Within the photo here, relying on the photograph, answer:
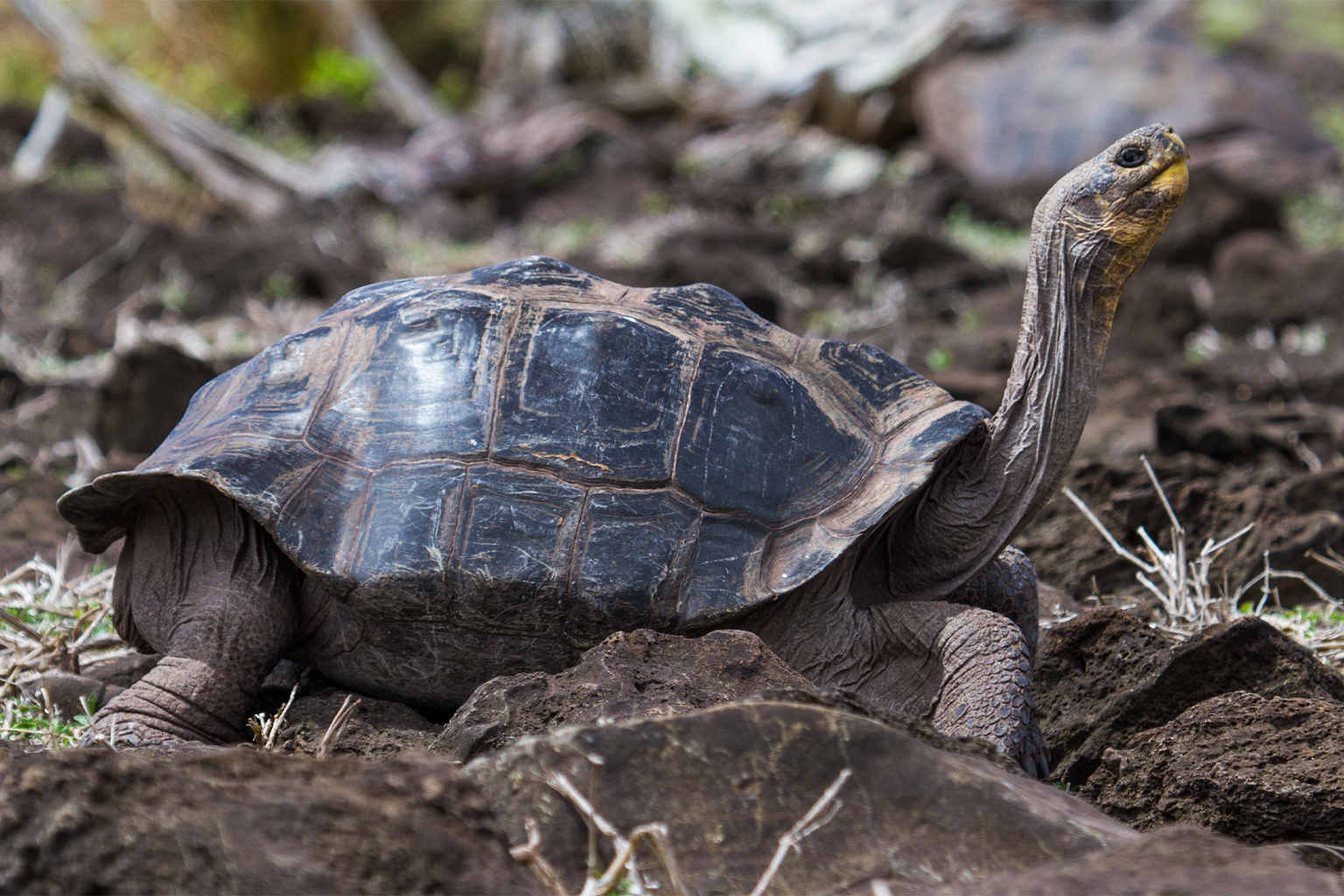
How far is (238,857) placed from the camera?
1.21 metres

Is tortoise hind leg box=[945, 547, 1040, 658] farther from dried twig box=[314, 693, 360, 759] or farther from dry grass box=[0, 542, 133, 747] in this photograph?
dry grass box=[0, 542, 133, 747]

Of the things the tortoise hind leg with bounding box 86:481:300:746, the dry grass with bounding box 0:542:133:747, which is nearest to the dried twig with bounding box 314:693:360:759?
the tortoise hind leg with bounding box 86:481:300:746

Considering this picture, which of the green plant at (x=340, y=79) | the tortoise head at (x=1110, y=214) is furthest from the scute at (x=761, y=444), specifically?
the green plant at (x=340, y=79)

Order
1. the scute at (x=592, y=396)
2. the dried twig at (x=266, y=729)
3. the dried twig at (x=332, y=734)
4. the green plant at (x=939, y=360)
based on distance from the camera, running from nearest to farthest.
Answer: the dried twig at (x=332, y=734) → the dried twig at (x=266, y=729) → the scute at (x=592, y=396) → the green plant at (x=939, y=360)

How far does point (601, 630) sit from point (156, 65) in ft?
46.1

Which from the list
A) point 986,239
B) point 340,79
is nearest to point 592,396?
point 986,239

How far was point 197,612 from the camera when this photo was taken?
8.05ft

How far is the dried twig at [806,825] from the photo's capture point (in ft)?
4.28

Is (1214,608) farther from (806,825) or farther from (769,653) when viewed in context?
(806,825)

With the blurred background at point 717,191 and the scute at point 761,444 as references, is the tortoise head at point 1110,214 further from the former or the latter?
the blurred background at point 717,191

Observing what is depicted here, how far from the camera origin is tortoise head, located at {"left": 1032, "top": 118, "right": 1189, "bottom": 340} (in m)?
2.42

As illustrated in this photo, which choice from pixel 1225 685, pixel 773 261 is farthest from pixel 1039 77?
pixel 1225 685

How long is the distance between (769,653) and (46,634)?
1.73 m

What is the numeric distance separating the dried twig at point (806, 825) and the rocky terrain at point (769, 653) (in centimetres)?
1
